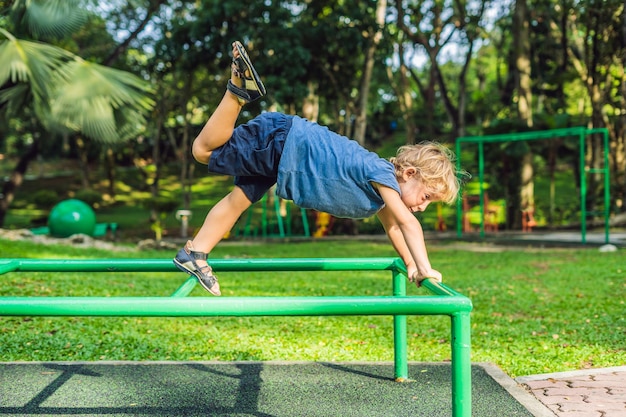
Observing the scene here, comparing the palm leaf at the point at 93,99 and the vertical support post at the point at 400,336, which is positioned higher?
the palm leaf at the point at 93,99

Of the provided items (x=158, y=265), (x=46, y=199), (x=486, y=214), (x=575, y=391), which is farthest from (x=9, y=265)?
(x=46, y=199)

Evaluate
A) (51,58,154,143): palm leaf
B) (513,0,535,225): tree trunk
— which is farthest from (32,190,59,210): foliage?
(513,0,535,225): tree trunk

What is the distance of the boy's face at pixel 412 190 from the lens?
259cm

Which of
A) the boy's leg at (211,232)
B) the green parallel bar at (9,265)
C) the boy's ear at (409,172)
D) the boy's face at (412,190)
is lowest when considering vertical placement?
the green parallel bar at (9,265)

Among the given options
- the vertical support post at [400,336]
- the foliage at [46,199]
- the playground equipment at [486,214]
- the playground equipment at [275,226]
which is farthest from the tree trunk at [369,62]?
the foliage at [46,199]

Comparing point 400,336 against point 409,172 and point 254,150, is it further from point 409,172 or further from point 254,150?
point 254,150

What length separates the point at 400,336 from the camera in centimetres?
337

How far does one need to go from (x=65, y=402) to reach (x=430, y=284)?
6.19 ft

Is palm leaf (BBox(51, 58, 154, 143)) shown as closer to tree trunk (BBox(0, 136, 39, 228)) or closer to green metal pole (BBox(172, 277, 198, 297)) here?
green metal pole (BBox(172, 277, 198, 297))

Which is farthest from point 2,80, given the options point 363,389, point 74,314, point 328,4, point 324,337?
point 328,4

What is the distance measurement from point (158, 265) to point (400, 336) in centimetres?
128

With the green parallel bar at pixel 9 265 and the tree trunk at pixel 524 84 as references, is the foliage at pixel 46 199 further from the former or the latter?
the green parallel bar at pixel 9 265

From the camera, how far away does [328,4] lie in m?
14.8

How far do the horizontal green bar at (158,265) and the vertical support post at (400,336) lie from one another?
17 centimetres
